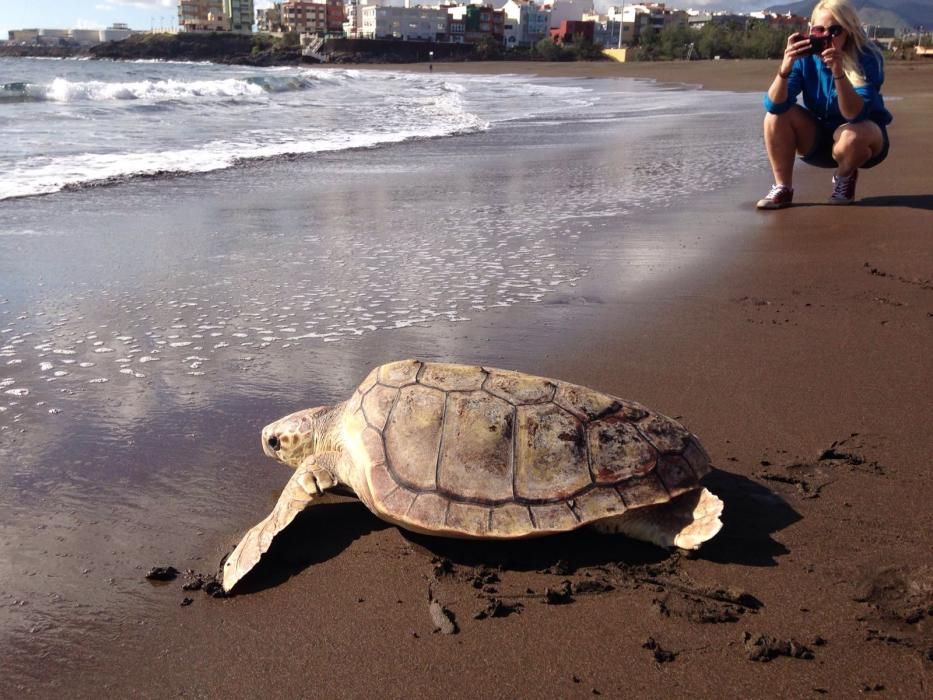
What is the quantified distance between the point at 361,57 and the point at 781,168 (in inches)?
3505

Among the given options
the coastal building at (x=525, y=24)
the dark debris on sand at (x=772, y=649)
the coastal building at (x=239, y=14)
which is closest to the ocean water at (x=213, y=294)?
the dark debris on sand at (x=772, y=649)

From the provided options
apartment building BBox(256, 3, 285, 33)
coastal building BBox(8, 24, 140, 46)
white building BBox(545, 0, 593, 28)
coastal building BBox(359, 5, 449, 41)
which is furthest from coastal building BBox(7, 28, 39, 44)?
white building BBox(545, 0, 593, 28)

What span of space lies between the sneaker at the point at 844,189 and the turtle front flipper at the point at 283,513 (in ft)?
18.6

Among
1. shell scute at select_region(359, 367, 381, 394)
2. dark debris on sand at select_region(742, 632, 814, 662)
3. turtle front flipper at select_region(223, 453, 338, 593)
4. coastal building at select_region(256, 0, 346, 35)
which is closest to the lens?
dark debris on sand at select_region(742, 632, 814, 662)

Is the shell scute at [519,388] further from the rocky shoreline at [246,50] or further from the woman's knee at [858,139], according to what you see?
the rocky shoreline at [246,50]

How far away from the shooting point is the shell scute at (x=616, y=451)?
225 cm

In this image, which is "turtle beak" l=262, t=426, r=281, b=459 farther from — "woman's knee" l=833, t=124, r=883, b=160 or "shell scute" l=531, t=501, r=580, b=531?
"woman's knee" l=833, t=124, r=883, b=160

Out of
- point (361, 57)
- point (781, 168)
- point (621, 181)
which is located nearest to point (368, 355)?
point (781, 168)

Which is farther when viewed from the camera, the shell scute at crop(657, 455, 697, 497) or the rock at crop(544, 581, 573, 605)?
the shell scute at crop(657, 455, 697, 497)

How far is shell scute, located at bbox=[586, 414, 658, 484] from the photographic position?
225cm

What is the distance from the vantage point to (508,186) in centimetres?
813

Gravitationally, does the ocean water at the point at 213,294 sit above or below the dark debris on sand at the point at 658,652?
Result: above

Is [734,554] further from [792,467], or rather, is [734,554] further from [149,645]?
[149,645]

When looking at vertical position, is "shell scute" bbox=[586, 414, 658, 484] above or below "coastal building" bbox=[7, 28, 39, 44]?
below
